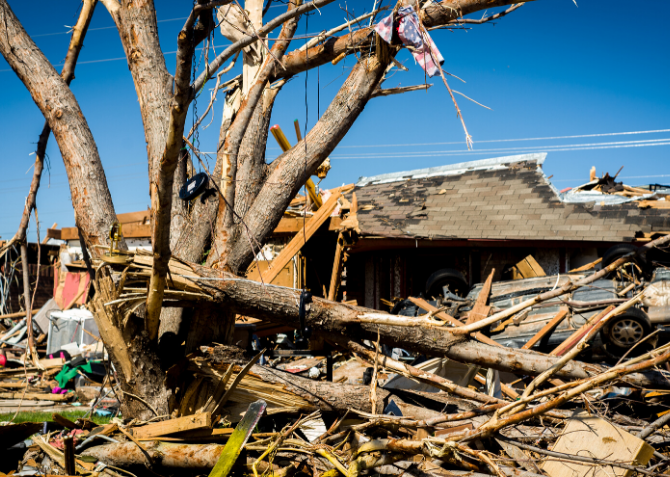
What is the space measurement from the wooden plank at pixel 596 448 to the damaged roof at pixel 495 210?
693 cm

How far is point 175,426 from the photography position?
3.64 metres

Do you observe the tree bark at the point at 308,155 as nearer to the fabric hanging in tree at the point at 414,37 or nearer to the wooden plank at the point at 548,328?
the fabric hanging in tree at the point at 414,37

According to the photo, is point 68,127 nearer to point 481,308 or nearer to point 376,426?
point 376,426

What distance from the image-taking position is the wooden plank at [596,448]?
311 cm

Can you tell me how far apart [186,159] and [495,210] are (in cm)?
829

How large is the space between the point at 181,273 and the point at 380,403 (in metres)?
2.00

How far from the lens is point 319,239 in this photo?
12305mm

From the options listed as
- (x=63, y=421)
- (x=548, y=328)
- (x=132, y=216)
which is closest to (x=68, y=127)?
(x=63, y=421)

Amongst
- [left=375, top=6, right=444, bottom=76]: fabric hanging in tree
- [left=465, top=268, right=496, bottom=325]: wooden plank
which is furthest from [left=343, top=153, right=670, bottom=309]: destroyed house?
[left=375, top=6, right=444, bottom=76]: fabric hanging in tree

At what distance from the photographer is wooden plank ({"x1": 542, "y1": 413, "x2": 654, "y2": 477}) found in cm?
311

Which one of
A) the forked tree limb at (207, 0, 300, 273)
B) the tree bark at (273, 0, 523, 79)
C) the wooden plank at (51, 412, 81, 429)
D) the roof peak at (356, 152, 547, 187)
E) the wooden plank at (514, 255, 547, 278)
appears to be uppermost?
the roof peak at (356, 152, 547, 187)

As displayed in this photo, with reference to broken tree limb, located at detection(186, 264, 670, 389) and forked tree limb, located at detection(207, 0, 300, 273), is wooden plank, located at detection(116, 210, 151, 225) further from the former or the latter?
broken tree limb, located at detection(186, 264, 670, 389)

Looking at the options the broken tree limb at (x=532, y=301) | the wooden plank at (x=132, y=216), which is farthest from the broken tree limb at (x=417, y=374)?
the wooden plank at (x=132, y=216)

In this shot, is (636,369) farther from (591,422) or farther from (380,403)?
(380,403)
